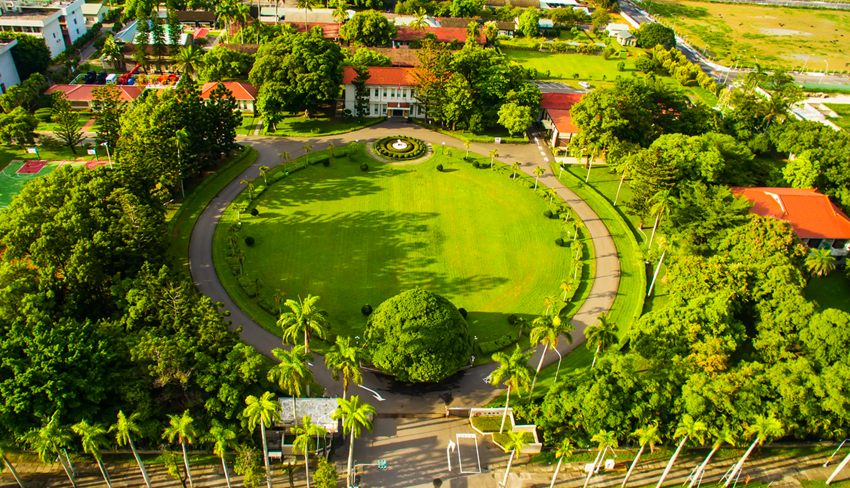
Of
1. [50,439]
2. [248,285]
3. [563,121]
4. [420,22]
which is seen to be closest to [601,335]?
[248,285]

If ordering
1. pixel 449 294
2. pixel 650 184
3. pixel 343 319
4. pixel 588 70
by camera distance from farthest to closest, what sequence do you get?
1. pixel 588 70
2. pixel 650 184
3. pixel 449 294
4. pixel 343 319

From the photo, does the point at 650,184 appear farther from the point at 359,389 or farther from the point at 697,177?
the point at 359,389

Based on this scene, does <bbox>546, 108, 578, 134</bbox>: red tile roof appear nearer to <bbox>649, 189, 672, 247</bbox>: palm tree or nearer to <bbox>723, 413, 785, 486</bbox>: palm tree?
<bbox>649, 189, 672, 247</bbox>: palm tree

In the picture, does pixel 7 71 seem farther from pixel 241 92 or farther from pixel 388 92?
pixel 388 92

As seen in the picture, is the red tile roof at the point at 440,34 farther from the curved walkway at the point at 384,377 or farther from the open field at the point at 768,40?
the open field at the point at 768,40

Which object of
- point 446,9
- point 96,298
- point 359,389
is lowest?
point 359,389

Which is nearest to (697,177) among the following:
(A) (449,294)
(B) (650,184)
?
(B) (650,184)

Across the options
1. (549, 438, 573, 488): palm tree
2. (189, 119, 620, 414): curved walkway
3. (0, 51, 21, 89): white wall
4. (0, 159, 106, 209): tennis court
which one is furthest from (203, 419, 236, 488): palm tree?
(0, 51, 21, 89): white wall
